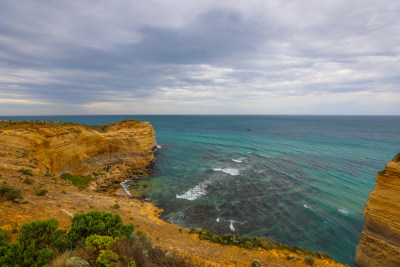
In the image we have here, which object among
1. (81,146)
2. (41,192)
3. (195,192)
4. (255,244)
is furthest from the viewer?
(81,146)

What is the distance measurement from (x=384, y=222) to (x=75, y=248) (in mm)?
17233

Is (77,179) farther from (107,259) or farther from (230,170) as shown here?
(230,170)

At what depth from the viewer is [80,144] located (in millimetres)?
28391

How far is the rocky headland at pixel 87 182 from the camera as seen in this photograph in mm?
12086

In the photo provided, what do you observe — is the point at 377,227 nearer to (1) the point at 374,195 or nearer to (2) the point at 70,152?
(1) the point at 374,195

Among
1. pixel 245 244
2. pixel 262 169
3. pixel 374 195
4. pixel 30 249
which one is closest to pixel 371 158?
pixel 262 169

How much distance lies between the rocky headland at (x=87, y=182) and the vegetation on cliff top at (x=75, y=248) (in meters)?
3.21

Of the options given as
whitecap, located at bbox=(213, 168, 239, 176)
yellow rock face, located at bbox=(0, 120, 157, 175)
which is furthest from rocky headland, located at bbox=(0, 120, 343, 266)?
whitecap, located at bbox=(213, 168, 239, 176)

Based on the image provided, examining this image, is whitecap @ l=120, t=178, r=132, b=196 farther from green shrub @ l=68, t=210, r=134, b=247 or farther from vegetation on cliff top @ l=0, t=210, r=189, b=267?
vegetation on cliff top @ l=0, t=210, r=189, b=267

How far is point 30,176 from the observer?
17562mm

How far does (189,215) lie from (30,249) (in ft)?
52.4

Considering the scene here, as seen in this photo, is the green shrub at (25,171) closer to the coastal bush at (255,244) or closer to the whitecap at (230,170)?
the coastal bush at (255,244)

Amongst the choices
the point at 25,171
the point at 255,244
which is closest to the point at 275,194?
the point at 255,244

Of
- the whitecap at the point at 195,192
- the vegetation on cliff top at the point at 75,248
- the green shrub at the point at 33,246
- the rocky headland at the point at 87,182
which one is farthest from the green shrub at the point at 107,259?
the whitecap at the point at 195,192
